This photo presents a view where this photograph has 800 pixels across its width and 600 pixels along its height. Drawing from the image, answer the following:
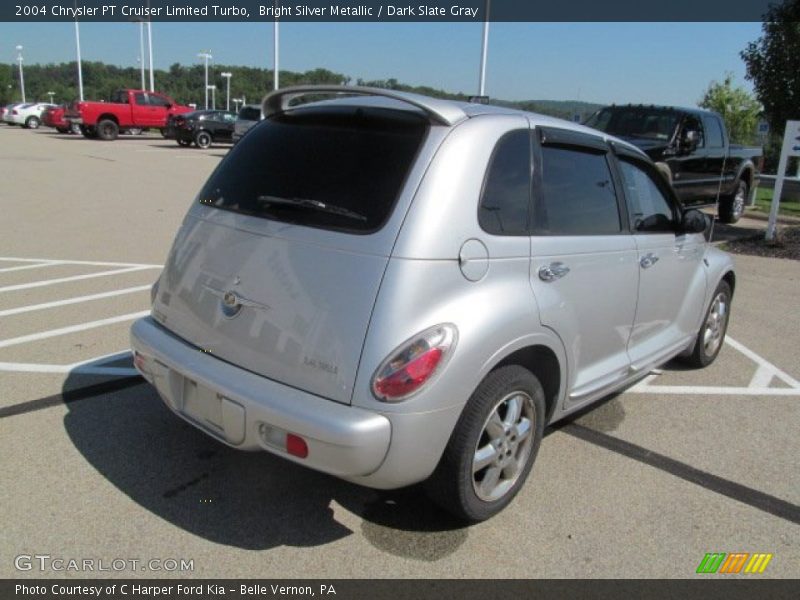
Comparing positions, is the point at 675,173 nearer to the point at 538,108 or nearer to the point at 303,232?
the point at 538,108

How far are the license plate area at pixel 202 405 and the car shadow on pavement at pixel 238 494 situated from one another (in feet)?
1.45

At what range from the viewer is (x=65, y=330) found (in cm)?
514

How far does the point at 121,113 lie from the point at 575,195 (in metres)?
29.1

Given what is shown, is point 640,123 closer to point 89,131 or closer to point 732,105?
point 89,131

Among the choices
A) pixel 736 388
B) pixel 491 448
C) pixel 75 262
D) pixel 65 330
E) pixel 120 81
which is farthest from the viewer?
pixel 120 81

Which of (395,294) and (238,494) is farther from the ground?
(395,294)

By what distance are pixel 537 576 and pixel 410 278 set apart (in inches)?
51.5

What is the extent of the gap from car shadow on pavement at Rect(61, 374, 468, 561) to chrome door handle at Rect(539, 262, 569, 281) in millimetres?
1175

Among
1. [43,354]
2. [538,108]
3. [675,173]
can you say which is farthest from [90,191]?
[538,108]

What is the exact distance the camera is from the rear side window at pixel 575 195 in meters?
3.17

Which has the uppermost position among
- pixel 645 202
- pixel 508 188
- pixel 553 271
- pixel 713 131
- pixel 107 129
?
pixel 713 131

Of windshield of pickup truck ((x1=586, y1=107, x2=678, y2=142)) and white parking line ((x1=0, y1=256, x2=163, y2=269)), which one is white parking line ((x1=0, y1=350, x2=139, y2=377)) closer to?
white parking line ((x1=0, y1=256, x2=163, y2=269))

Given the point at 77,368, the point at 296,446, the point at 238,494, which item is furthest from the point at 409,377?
the point at 77,368

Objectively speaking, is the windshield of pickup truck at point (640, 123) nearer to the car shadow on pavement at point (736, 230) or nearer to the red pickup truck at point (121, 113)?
the car shadow on pavement at point (736, 230)
